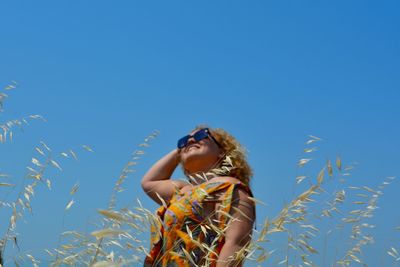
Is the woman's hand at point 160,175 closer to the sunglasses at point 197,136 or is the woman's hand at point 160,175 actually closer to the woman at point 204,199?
the woman at point 204,199

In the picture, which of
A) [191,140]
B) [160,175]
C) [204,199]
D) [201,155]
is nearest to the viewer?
[204,199]

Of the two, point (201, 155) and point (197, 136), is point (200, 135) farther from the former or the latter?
point (201, 155)

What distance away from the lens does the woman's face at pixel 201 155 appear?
10.2ft

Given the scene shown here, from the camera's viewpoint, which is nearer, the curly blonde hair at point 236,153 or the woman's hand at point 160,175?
the curly blonde hair at point 236,153

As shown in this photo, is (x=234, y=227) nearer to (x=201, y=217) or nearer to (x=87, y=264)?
(x=201, y=217)

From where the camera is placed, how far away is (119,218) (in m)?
1.47

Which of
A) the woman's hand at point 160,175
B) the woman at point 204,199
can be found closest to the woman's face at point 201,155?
the woman at point 204,199

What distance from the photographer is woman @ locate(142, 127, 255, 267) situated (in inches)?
93.5

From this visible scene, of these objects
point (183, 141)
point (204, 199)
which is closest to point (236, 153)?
point (183, 141)

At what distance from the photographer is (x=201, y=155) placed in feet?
10.2

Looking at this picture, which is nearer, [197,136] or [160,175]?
[197,136]

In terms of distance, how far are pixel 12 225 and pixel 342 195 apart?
1365 mm

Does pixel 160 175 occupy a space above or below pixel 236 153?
below

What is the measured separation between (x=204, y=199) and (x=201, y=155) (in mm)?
469
